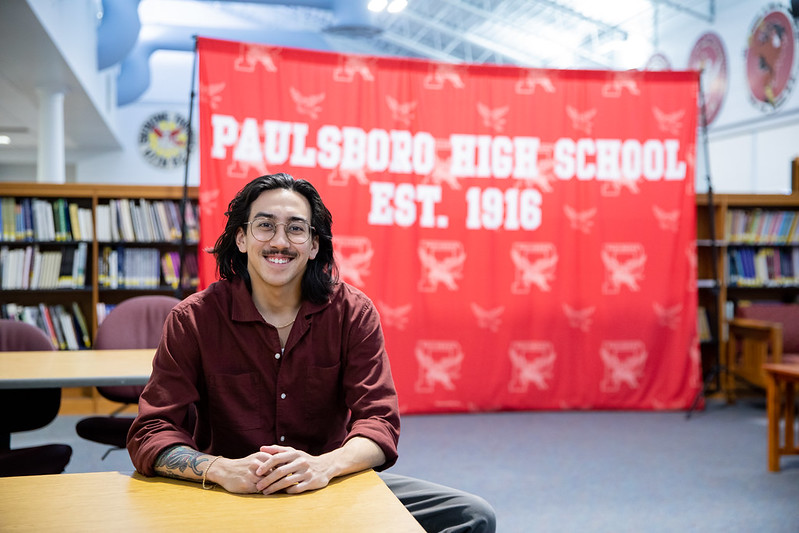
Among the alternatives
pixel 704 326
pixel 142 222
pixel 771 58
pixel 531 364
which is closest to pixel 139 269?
pixel 142 222

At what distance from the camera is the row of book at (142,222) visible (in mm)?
4770

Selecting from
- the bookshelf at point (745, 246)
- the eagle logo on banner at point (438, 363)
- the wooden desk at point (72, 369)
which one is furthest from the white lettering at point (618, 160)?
the wooden desk at point (72, 369)

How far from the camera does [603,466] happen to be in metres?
3.70

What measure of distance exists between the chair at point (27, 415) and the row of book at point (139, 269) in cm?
179

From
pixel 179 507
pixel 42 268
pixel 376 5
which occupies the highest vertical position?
pixel 376 5

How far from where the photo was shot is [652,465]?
3.71m

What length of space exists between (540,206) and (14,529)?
14.1ft

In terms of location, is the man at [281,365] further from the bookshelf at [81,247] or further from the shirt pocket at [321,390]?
the bookshelf at [81,247]

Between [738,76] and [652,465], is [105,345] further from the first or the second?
[738,76]

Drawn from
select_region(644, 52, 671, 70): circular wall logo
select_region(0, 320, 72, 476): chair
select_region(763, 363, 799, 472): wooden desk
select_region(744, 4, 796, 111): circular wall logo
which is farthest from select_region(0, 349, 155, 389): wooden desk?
select_region(644, 52, 671, 70): circular wall logo

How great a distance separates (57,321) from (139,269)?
66 centimetres

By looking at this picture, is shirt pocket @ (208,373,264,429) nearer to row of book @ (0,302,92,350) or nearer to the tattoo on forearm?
the tattoo on forearm

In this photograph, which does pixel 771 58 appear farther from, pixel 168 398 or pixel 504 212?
pixel 168 398

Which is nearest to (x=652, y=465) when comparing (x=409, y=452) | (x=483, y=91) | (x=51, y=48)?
(x=409, y=452)
